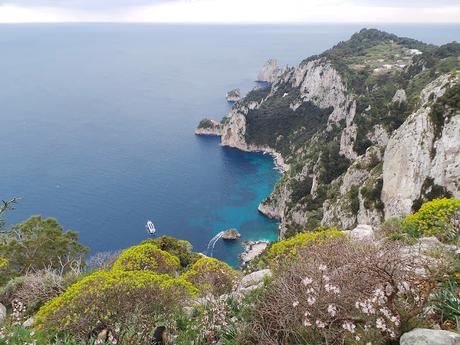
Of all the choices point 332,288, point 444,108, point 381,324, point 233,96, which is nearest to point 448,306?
point 381,324

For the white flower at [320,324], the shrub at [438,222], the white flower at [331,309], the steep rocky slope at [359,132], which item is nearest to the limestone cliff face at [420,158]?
the steep rocky slope at [359,132]

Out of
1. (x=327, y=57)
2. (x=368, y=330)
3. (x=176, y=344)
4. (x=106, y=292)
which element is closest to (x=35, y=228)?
(x=106, y=292)

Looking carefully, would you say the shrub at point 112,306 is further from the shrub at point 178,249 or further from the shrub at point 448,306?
the shrub at point 178,249

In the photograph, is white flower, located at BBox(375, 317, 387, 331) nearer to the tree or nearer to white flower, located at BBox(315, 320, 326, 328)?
white flower, located at BBox(315, 320, 326, 328)

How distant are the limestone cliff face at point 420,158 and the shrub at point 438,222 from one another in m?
19.3

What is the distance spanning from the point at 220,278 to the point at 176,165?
95641 mm

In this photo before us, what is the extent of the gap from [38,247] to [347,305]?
3239 cm

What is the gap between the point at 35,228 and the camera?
35.5 metres

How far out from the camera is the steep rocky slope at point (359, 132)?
40219 mm

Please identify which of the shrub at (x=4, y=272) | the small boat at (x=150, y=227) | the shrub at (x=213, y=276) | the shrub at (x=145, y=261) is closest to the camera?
the shrub at (x=213, y=276)

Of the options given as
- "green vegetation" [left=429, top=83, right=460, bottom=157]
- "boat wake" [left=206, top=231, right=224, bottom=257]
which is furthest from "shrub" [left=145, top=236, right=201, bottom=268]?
"boat wake" [left=206, top=231, right=224, bottom=257]

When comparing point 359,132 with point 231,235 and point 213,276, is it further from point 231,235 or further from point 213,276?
point 213,276

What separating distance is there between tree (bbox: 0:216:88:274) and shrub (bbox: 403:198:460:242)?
2565 centimetres

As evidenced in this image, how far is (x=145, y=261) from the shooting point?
23922 mm
